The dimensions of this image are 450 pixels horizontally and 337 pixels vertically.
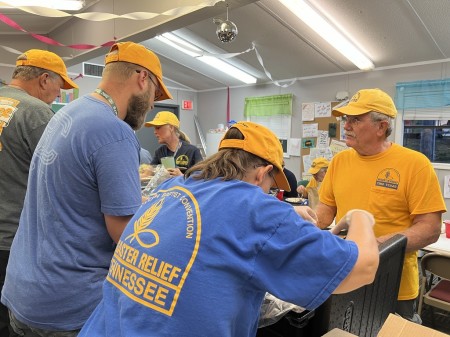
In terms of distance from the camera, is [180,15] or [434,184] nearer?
[434,184]

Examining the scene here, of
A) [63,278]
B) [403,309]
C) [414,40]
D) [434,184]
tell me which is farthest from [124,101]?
[414,40]

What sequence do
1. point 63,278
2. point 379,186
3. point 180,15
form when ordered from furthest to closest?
1. point 180,15
2. point 379,186
3. point 63,278

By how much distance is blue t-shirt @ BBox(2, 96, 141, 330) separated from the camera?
0.99 metres

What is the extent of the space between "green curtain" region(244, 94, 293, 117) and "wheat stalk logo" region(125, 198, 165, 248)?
16.1 feet

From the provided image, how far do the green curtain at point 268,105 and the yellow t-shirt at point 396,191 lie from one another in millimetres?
3985

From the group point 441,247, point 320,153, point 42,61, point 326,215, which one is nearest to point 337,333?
point 326,215

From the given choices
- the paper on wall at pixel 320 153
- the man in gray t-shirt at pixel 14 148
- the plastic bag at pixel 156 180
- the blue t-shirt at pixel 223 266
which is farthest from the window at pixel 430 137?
the man in gray t-shirt at pixel 14 148

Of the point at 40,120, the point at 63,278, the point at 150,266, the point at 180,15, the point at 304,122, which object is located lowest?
the point at 63,278

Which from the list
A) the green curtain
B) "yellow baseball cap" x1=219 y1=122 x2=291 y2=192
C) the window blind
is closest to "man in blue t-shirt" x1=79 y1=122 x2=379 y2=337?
"yellow baseball cap" x1=219 y1=122 x2=291 y2=192

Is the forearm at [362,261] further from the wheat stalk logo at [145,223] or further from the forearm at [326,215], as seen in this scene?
the forearm at [326,215]

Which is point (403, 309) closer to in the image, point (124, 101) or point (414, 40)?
point (124, 101)

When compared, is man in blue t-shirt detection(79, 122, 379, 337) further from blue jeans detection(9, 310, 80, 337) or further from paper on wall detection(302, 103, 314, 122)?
paper on wall detection(302, 103, 314, 122)

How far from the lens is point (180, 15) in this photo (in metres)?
2.83

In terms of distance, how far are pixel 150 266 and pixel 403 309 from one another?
4.25 ft
